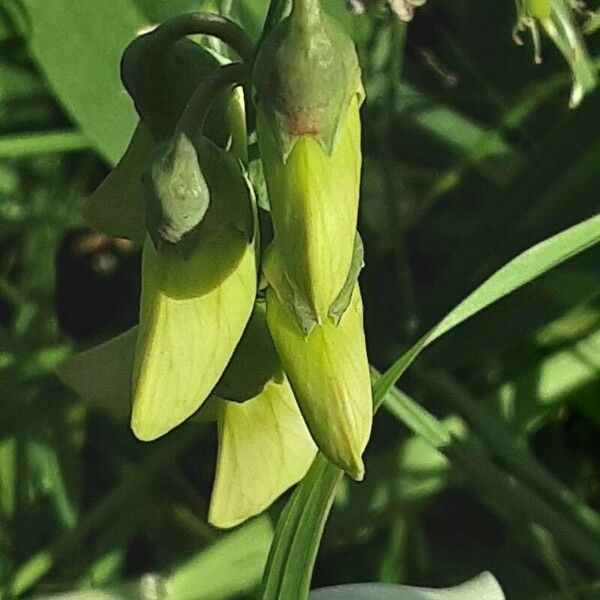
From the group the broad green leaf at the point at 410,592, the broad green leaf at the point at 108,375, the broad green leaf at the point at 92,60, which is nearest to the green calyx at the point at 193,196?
the broad green leaf at the point at 108,375

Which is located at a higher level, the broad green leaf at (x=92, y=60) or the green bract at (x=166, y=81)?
the green bract at (x=166, y=81)

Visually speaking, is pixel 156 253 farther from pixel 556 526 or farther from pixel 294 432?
pixel 556 526

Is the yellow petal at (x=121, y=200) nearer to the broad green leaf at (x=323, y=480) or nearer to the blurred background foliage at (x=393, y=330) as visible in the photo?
the broad green leaf at (x=323, y=480)

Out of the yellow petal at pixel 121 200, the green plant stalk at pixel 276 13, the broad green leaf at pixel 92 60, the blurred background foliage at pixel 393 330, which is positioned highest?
the green plant stalk at pixel 276 13

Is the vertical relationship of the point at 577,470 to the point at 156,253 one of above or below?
below

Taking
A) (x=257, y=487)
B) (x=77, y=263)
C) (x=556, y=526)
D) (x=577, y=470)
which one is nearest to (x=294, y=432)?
(x=257, y=487)

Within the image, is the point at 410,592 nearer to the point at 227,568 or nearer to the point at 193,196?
the point at 227,568

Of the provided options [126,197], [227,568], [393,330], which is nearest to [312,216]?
[126,197]

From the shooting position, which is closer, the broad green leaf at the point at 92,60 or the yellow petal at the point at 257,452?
the yellow petal at the point at 257,452
